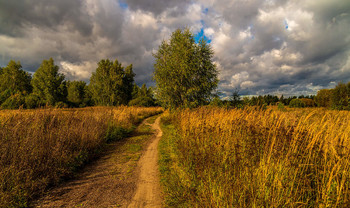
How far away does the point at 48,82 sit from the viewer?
34.3 meters

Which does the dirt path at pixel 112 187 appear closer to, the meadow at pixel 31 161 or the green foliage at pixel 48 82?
the meadow at pixel 31 161

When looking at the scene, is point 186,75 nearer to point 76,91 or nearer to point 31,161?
point 31,161

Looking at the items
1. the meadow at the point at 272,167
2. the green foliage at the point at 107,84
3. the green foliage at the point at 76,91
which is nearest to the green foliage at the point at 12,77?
the green foliage at the point at 76,91

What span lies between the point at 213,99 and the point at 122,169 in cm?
1187

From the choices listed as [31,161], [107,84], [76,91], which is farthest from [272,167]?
[76,91]

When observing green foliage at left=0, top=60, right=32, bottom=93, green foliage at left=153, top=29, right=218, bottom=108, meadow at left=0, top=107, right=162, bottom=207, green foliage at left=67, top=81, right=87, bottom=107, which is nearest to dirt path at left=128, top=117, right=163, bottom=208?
meadow at left=0, top=107, right=162, bottom=207

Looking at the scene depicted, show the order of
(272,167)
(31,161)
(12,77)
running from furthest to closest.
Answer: (12,77) < (31,161) < (272,167)

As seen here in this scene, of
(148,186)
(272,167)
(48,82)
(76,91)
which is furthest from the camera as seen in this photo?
(76,91)

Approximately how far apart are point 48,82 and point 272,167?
46.1 meters

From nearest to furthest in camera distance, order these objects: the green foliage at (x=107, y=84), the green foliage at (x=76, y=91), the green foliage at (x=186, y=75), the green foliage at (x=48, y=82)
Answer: the green foliage at (x=186, y=75) → the green foliage at (x=48, y=82) → the green foliage at (x=107, y=84) → the green foliage at (x=76, y=91)

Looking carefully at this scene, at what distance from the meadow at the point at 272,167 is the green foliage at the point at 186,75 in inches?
378

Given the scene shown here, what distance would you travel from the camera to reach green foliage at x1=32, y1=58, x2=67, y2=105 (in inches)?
1359

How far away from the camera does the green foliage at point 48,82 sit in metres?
34.5

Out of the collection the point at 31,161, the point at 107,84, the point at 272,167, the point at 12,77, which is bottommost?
the point at 31,161
